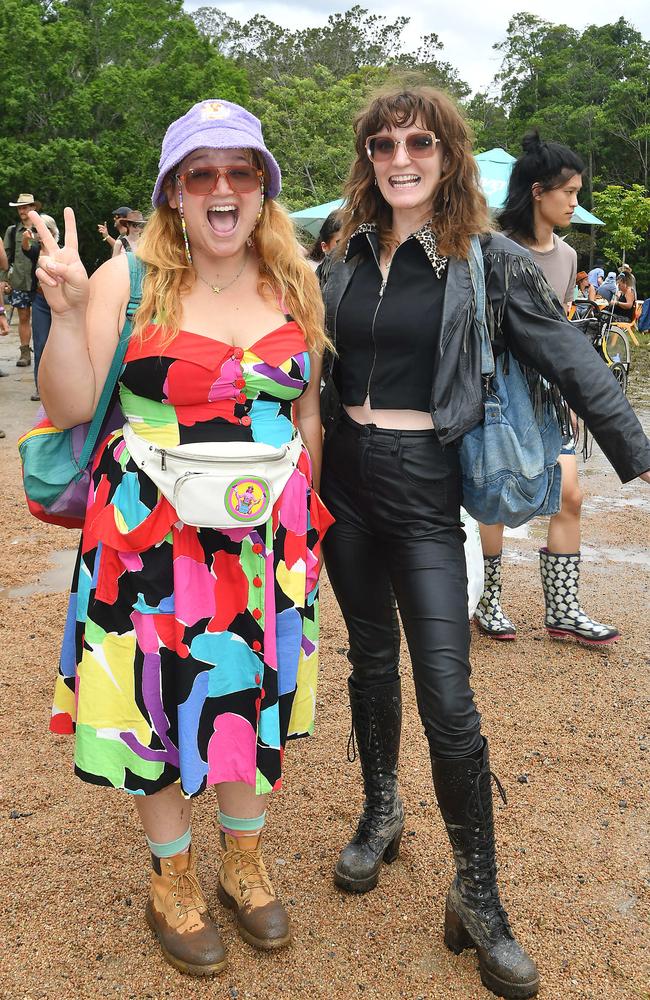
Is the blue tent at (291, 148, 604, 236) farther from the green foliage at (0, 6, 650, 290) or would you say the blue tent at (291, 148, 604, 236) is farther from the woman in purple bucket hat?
the green foliage at (0, 6, 650, 290)

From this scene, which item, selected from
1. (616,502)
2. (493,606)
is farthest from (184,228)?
(616,502)

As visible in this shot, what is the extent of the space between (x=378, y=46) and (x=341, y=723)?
57708 mm

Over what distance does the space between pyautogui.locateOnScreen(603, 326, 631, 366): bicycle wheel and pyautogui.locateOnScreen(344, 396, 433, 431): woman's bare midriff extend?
341 inches

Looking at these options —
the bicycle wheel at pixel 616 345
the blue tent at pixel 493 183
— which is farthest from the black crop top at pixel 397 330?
the bicycle wheel at pixel 616 345

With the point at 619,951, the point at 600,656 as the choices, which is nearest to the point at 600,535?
the point at 600,656

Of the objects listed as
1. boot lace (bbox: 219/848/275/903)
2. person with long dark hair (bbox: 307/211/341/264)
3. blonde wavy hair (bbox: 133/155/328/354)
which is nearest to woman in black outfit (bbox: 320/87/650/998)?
blonde wavy hair (bbox: 133/155/328/354)

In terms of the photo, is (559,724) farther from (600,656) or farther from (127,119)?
(127,119)

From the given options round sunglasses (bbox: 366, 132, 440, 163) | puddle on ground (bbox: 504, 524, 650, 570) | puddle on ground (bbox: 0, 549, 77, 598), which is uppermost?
round sunglasses (bbox: 366, 132, 440, 163)

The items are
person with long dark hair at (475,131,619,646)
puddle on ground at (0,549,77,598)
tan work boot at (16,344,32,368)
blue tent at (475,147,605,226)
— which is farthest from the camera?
tan work boot at (16,344,32,368)

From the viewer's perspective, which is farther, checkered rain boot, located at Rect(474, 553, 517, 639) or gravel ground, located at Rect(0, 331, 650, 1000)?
checkered rain boot, located at Rect(474, 553, 517, 639)

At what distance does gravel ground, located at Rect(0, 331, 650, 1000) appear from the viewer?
7.67 ft

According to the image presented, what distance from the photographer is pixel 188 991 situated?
89.7 inches

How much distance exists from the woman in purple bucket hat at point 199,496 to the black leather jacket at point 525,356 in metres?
0.36

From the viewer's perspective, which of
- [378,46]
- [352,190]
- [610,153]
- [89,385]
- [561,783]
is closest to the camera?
[89,385]
